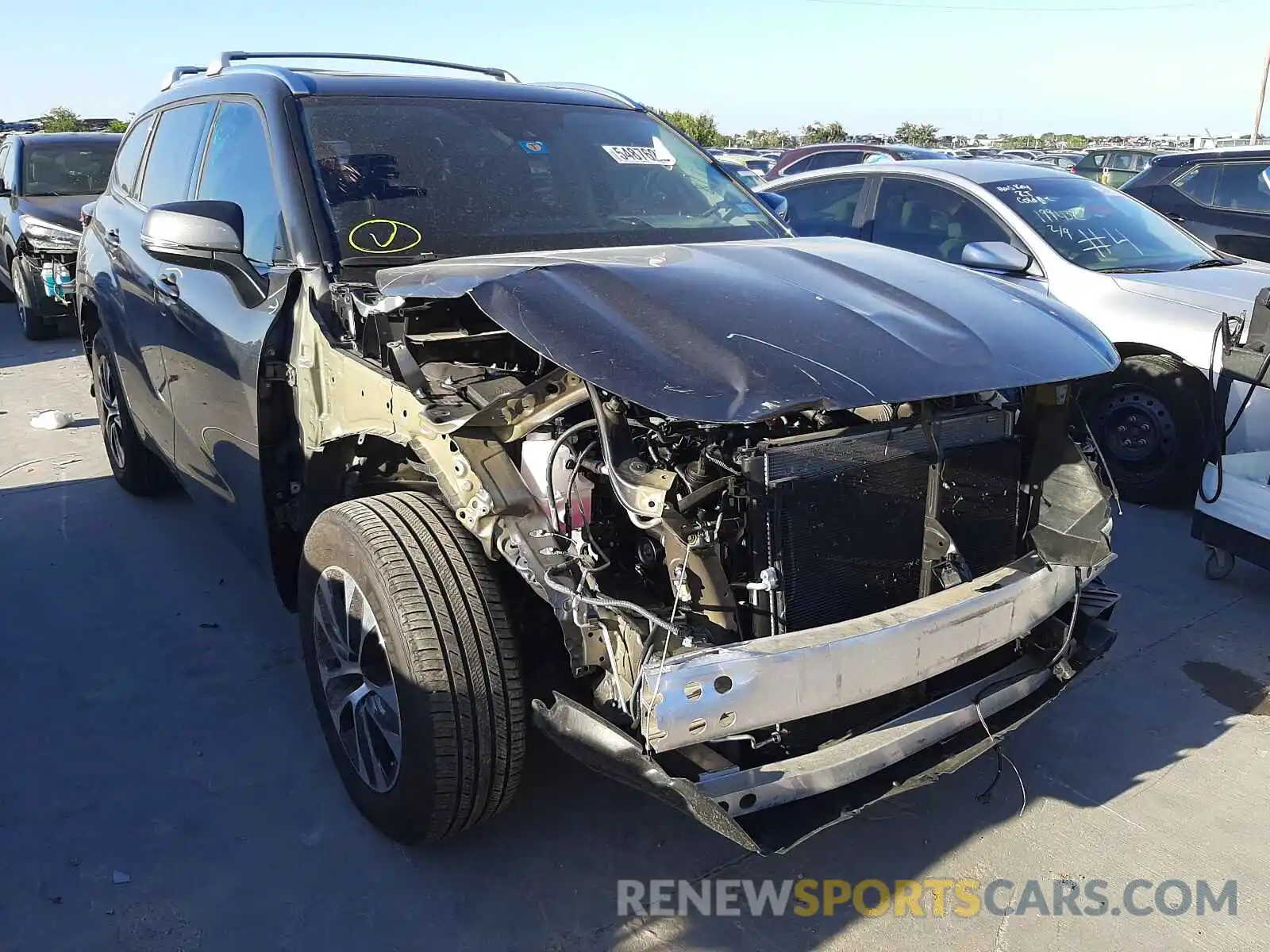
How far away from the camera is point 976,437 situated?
2.59m

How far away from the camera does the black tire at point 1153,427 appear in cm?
500

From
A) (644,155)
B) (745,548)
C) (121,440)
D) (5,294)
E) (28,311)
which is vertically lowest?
(5,294)

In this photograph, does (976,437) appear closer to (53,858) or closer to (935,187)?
(53,858)

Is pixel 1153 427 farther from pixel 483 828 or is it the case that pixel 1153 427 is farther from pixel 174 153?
pixel 174 153

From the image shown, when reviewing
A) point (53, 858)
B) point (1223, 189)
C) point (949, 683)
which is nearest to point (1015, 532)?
point (949, 683)

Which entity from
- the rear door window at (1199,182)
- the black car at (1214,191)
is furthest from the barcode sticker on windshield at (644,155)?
the rear door window at (1199,182)

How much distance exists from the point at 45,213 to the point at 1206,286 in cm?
932

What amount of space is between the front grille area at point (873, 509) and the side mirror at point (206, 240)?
1800mm

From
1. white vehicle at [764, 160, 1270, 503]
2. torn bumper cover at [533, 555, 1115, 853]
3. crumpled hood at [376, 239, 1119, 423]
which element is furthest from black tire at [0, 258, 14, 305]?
torn bumper cover at [533, 555, 1115, 853]

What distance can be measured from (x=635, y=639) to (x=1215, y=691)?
100 inches

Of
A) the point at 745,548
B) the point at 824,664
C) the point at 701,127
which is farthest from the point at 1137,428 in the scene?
the point at 701,127

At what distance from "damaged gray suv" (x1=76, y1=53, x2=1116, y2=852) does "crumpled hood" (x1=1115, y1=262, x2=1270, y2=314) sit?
101 inches

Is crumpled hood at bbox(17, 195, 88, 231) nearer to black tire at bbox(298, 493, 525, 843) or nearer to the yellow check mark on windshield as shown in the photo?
the yellow check mark on windshield

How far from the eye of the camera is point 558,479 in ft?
7.59
